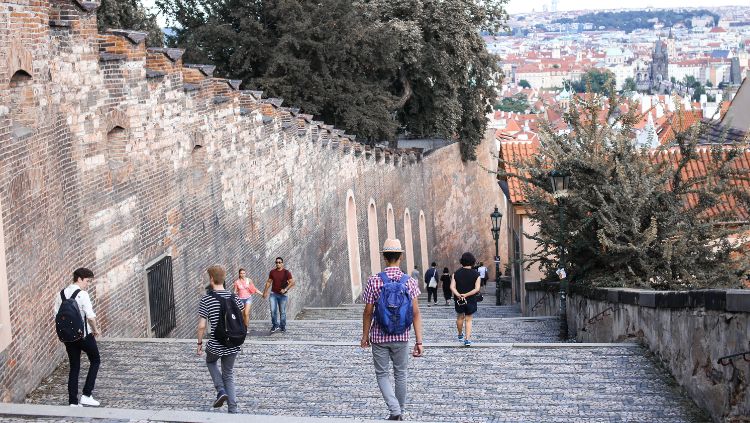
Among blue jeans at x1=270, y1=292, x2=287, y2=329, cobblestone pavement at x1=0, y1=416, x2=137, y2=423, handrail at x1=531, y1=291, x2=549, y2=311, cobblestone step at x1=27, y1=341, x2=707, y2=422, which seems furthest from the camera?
handrail at x1=531, y1=291, x2=549, y2=311

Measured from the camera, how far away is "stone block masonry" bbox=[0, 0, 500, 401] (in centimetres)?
1177

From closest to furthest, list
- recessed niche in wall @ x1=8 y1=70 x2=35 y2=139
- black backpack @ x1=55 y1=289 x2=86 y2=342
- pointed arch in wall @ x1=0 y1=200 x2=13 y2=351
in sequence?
black backpack @ x1=55 y1=289 x2=86 y2=342 → pointed arch in wall @ x1=0 y1=200 x2=13 y2=351 → recessed niche in wall @ x1=8 y1=70 x2=35 y2=139

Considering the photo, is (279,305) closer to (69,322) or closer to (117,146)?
(117,146)

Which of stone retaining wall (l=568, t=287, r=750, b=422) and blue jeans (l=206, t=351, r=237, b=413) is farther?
blue jeans (l=206, t=351, r=237, b=413)

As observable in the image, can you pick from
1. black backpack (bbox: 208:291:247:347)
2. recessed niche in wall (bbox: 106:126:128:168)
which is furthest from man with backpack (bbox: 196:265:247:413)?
recessed niche in wall (bbox: 106:126:128:168)

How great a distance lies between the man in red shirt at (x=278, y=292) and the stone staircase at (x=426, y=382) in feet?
14.9

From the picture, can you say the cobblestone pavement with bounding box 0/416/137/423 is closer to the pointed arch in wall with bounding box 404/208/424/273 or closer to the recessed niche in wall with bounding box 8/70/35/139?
the recessed niche in wall with bounding box 8/70/35/139

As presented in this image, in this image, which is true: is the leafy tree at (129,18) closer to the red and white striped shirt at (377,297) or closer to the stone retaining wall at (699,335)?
the stone retaining wall at (699,335)

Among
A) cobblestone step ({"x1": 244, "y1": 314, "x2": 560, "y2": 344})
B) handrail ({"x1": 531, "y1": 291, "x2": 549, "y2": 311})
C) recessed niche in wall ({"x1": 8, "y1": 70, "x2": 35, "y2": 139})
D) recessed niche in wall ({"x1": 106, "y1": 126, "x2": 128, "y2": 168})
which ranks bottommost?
handrail ({"x1": 531, "y1": 291, "x2": 549, "y2": 311})

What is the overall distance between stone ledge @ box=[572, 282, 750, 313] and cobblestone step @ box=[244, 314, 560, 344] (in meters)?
2.09

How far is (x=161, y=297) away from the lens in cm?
1652

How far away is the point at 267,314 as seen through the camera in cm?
2261

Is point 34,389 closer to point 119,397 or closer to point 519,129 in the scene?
point 119,397

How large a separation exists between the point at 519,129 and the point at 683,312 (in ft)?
432
